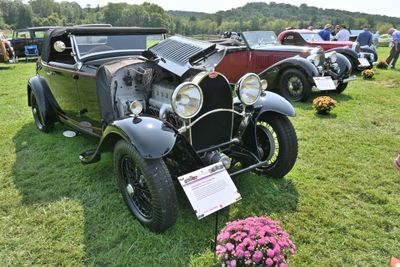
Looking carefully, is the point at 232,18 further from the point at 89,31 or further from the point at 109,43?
the point at 89,31

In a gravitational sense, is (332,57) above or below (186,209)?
above

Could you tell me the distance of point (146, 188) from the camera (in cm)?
261

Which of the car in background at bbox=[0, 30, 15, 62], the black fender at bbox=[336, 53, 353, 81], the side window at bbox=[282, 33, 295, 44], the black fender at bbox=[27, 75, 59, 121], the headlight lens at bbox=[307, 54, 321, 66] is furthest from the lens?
the car in background at bbox=[0, 30, 15, 62]

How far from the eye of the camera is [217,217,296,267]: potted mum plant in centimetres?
190

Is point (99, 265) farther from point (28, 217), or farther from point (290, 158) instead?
point (290, 158)

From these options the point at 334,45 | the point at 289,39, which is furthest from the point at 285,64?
the point at 334,45

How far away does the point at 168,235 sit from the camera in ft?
8.35

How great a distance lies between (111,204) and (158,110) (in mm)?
1041

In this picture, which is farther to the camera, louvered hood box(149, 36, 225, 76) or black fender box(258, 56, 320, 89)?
black fender box(258, 56, 320, 89)

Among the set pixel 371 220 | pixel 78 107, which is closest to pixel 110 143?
pixel 78 107

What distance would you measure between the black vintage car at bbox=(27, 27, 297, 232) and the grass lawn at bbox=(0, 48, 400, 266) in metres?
0.24

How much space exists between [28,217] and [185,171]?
4.87 ft

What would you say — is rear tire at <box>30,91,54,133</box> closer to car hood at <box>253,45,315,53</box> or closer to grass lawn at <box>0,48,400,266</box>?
grass lawn at <box>0,48,400,266</box>

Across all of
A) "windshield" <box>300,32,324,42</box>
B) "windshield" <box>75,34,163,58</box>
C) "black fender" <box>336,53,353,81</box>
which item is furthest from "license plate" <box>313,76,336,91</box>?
"windshield" <box>300,32,324,42</box>
